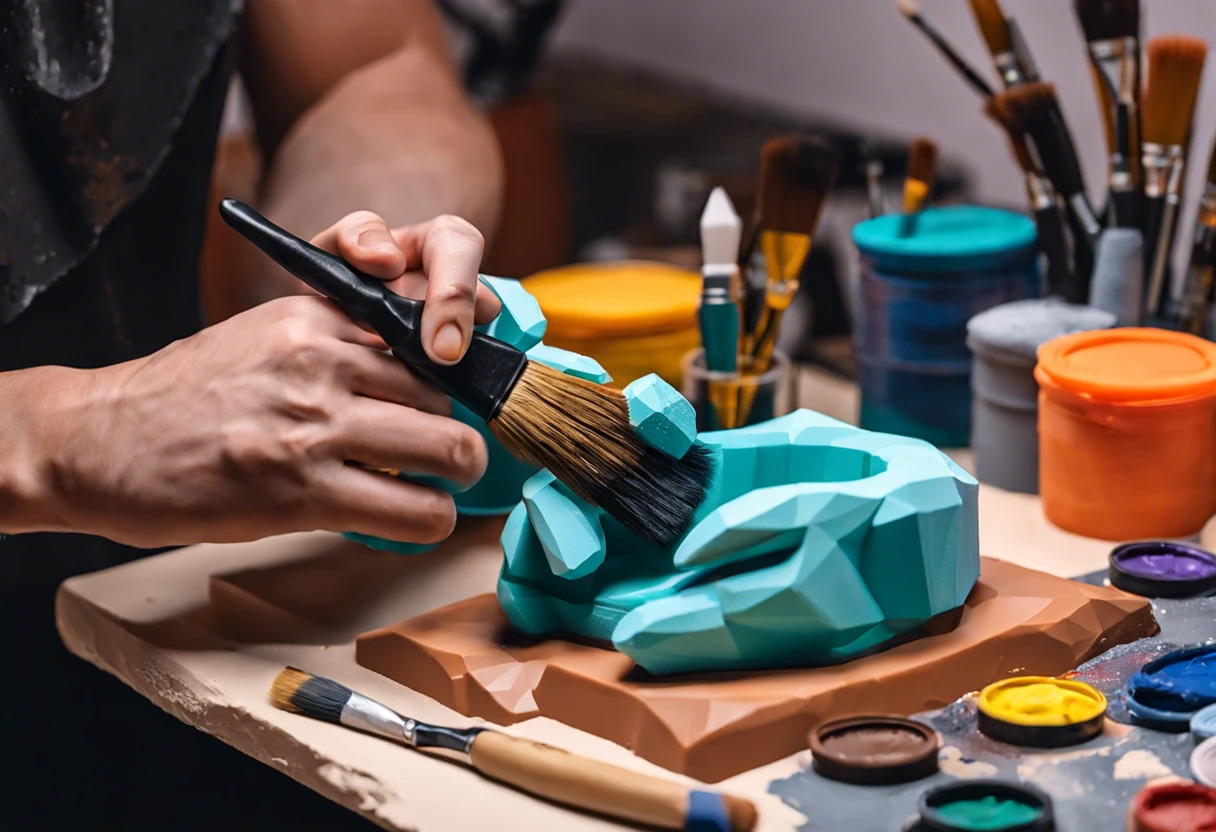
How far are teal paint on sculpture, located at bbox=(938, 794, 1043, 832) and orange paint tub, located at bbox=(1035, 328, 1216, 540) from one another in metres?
0.39

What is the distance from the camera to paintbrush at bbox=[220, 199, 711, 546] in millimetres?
859

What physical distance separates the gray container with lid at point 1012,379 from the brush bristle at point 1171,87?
155mm

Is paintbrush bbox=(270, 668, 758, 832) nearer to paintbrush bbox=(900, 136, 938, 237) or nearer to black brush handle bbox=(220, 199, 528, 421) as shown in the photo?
black brush handle bbox=(220, 199, 528, 421)

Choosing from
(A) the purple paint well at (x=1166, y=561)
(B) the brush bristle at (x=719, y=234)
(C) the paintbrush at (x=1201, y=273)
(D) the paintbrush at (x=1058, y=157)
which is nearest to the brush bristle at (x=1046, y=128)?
(D) the paintbrush at (x=1058, y=157)

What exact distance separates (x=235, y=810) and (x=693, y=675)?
0.56 metres

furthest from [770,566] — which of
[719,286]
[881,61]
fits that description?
[881,61]

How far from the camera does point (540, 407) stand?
0.86 m

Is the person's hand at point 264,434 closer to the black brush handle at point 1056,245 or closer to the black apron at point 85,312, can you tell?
the black apron at point 85,312

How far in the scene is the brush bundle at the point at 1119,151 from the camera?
1124mm

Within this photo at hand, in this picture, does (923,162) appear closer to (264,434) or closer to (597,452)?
(597,452)

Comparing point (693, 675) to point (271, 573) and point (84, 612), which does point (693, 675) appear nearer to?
point (271, 573)

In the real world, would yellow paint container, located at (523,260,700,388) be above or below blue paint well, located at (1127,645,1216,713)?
above

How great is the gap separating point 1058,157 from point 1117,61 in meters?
0.09

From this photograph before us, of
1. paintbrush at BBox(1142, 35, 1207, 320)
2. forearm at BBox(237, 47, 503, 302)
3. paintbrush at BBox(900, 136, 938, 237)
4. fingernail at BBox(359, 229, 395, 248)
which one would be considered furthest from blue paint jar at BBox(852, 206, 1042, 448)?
fingernail at BBox(359, 229, 395, 248)
